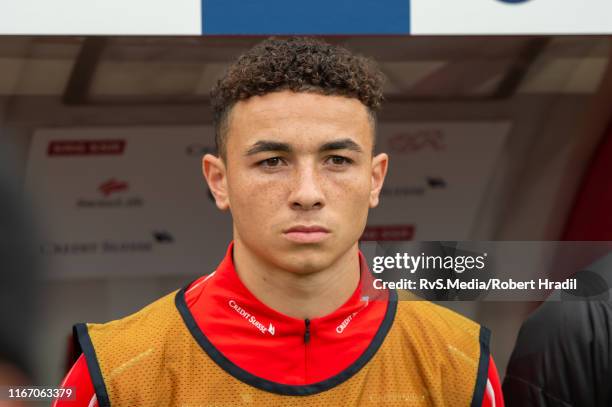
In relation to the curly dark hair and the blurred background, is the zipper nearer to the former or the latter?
the curly dark hair

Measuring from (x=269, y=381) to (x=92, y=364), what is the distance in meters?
0.37

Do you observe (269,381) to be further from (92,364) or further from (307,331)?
(92,364)

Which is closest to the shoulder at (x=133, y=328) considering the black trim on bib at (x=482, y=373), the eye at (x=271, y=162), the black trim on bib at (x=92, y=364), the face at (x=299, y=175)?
the black trim on bib at (x=92, y=364)

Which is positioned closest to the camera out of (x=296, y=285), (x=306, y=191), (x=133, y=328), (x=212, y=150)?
(x=306, y=191)

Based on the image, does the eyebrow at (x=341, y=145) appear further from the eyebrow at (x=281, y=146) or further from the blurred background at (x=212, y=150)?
the blurred background at (x=212, y=150)

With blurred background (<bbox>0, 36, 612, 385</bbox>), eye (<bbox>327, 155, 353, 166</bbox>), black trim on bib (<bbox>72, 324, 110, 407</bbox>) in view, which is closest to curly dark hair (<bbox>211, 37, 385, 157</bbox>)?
eye (<bbox>327, 155, 353, 166</bbox>)

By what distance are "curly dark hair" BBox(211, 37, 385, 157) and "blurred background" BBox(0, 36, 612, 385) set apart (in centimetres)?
74

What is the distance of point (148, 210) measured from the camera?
2828mm

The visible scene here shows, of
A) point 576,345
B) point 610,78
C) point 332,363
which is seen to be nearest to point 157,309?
point 332,363

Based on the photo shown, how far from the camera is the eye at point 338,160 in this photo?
1.80 meters

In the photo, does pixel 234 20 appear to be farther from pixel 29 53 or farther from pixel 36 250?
pixel 36 250

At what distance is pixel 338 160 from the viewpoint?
1.80 m

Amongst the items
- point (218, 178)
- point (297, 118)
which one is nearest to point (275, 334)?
point (218, 178)

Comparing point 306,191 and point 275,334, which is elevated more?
point 306,191
